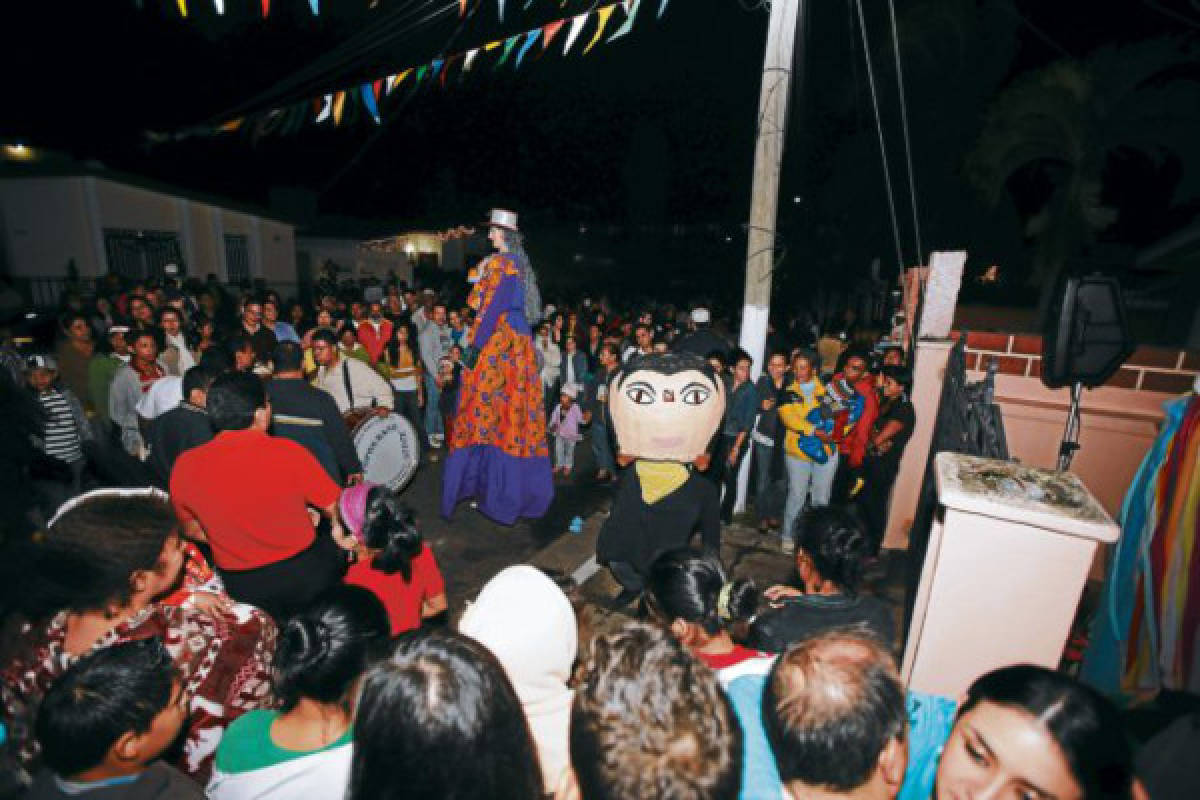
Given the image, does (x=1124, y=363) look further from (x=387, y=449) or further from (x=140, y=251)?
(x=140, y=251)

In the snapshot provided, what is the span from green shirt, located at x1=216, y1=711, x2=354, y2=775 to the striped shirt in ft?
14.2

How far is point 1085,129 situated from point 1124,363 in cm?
1121

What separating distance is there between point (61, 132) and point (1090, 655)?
24.4 metres

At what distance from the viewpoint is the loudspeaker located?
3.75 m

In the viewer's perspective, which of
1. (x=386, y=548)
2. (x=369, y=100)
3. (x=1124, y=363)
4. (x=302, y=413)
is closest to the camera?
(x=386, y=548)

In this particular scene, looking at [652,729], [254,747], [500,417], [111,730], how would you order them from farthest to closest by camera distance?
[500,417] < [254,747] < [111,730] < [652,729]

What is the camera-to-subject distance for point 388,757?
54.6 inches

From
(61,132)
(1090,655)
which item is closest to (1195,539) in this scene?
(1090,655)

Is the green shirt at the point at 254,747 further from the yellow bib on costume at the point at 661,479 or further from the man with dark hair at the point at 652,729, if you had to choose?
the yellow bib on costume at the point at 661,479

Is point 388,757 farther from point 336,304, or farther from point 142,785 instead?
point 336,304

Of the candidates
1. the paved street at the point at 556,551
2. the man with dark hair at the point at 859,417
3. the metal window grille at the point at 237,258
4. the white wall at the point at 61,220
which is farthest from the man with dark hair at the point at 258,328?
the metal window grille at the point at 237,258

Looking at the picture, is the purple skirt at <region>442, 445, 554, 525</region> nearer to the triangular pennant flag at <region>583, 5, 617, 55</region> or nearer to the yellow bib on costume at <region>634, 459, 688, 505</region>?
the yellow bib on costume at <region>634, 459, 688, 505</region>

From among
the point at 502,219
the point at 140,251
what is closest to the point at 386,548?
the point at 502,219

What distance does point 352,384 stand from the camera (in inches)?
221
